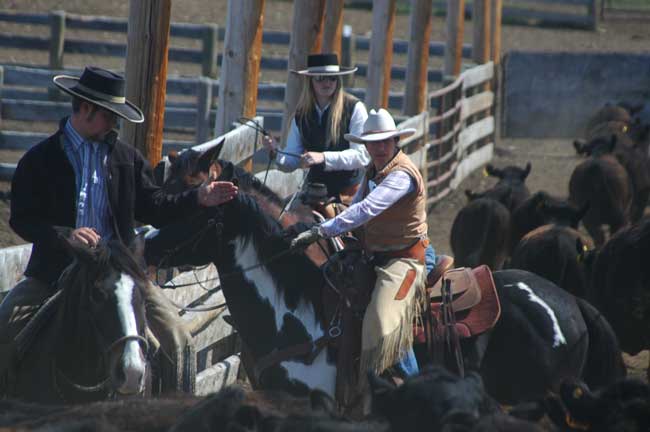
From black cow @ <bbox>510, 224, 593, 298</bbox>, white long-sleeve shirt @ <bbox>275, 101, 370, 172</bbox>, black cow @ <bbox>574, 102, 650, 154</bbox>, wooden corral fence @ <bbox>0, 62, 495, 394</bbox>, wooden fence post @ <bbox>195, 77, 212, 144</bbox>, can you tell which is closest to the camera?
wooden corral fence @ <bbox>0, 62, 495, 394</bbox>

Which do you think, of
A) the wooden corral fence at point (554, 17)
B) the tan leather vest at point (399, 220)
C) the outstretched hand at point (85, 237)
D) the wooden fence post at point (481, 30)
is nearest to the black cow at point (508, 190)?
the tan leather vest at point (399, 220)

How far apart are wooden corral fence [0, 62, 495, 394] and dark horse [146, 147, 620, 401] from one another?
0.30 m

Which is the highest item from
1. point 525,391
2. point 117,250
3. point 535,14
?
point 535,14

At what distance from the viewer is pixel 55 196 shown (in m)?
6.11

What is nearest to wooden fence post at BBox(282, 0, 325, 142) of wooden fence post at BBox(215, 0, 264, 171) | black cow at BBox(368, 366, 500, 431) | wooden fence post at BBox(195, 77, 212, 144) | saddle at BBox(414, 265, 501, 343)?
wooden fence post at BBox(215, 0, 264, 171)

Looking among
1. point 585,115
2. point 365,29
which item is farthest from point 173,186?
point 365,29

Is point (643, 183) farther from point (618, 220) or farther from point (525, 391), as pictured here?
point (525, 391)

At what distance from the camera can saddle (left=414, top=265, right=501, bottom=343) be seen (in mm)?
7621

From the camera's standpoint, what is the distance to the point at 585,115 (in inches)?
1018

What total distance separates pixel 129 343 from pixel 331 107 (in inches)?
162

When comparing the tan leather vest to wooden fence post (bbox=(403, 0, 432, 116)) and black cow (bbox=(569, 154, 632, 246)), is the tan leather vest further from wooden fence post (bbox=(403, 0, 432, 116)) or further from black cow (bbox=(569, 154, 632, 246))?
wooden fence post (bbox=(403, 0, 432, 116))

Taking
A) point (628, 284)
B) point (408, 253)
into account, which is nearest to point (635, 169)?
point (628, 284)

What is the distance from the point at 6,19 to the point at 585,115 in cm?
1215

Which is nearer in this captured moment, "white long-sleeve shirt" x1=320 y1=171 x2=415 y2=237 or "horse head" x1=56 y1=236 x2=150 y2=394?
"horse head" x1=56 y1=236 x2=150 y2=394
